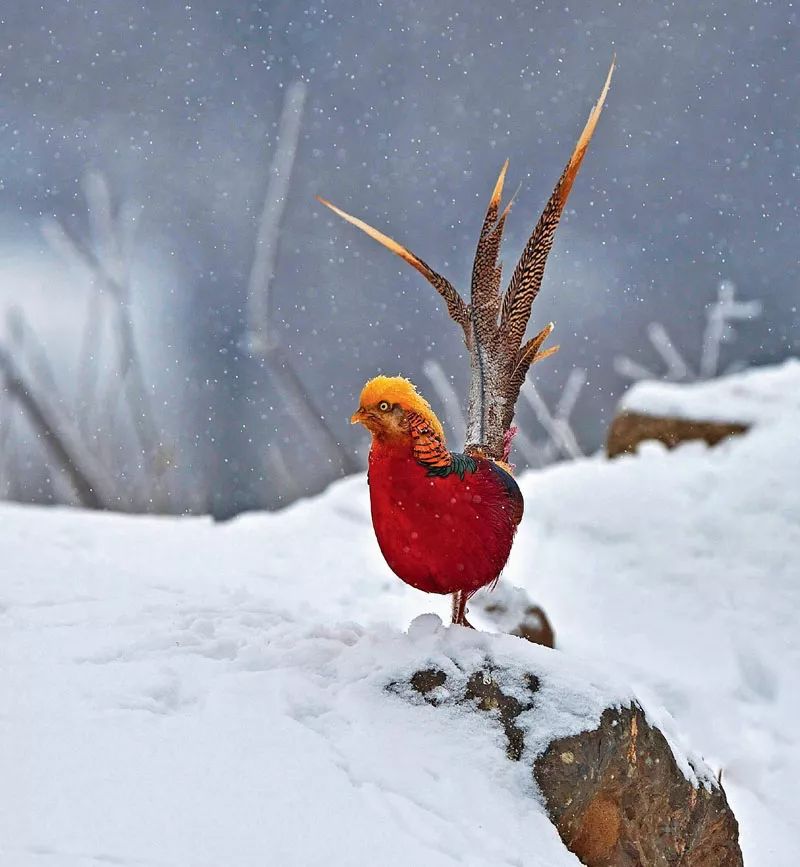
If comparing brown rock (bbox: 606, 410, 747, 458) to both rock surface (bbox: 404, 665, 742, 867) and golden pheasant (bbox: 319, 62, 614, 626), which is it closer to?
golden pheasant (bbox: 319, 62, 614, 626)

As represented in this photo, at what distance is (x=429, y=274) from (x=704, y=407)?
5127 millimetres

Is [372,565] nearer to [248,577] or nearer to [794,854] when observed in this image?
[248,577]

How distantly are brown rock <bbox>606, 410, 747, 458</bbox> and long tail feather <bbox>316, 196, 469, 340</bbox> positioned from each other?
187 inches

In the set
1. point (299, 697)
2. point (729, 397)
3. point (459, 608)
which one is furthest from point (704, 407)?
point (299, 697)

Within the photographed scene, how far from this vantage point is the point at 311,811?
194 cm

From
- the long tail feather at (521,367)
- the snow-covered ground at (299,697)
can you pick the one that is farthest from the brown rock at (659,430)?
the long tail feather at (521,367)

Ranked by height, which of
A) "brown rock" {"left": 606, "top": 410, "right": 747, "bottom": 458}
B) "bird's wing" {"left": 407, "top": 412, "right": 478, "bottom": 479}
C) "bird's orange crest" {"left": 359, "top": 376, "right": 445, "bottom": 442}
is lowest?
"brown rock" {"left": 606, "top": 410, "right": 747, "bottom": 458}

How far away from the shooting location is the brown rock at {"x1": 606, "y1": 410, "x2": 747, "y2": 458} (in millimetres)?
7371

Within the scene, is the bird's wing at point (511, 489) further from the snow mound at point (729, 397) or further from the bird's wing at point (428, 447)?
the snow mound at point (729, 397)

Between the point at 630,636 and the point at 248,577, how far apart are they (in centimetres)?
238

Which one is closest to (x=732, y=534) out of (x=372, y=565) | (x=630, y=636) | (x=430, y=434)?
(x=630, y=636)

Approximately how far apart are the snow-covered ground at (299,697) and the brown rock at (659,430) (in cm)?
178

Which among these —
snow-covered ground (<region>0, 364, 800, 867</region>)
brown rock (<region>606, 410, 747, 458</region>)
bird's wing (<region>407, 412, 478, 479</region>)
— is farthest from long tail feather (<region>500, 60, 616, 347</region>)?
brown rock (<region>606, 410, 747, 458</region>)

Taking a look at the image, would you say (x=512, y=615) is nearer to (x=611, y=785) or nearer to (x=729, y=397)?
(x=611, y=785)
